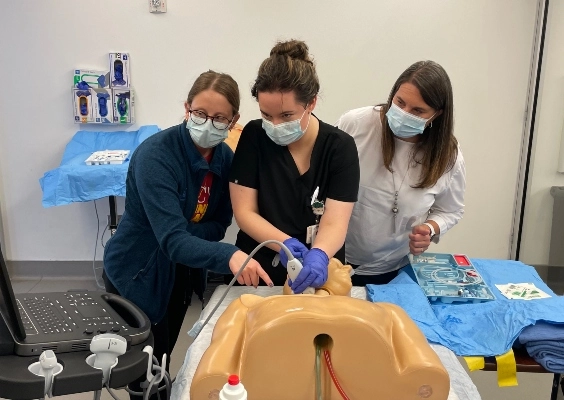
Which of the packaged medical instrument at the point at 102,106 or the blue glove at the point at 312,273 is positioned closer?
the blue glove at the point at 312,273

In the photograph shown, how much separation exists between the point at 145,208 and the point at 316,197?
1.48ft

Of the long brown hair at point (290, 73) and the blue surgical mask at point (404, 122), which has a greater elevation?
the long brown hair at point (290, 73)

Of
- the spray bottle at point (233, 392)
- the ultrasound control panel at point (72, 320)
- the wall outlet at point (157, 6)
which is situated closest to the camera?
the spray bottle at point (233, 392)

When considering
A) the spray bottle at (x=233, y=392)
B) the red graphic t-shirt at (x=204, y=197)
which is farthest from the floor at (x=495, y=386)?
the spray bottle at (x=233, y=392)

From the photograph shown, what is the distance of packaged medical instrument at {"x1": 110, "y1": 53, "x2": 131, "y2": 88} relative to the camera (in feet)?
9.75

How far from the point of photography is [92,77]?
118 inches

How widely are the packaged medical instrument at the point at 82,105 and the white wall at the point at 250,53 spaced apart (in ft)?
0.27

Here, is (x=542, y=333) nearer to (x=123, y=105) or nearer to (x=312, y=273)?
(x=312, y=273)

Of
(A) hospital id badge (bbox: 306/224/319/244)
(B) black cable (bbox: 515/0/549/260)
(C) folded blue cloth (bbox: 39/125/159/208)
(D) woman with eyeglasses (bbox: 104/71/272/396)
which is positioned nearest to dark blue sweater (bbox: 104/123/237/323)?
(D) woman with eyeglasses (bbox: 104/71/272/396)

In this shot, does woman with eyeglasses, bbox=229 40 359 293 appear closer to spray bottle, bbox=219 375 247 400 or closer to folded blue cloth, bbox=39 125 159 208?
spray bottle, bbox=219 375 247 400

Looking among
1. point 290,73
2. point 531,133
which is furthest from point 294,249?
point 531,133

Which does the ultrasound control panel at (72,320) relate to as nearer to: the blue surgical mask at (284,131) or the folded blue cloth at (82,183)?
the blue surgical mask at (284,131)

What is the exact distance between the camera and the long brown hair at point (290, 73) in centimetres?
127

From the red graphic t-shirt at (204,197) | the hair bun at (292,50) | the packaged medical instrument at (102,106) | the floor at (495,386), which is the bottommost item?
the floor at (495,386)
